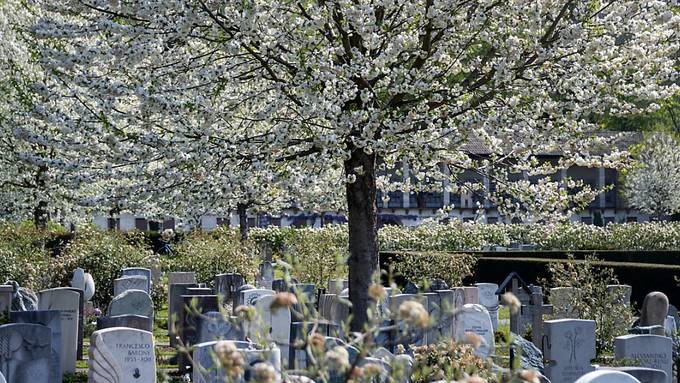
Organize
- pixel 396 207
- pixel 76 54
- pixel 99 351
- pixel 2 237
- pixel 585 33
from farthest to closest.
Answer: pixel 396 207 → pixel 2 237 → pixel 585 33 → pixel 76 54 → pixel 99 351

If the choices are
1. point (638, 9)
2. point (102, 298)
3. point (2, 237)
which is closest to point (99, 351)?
point (638, 9)

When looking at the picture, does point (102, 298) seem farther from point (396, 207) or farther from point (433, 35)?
point (396, 207)

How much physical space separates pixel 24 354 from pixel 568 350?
5.74 m

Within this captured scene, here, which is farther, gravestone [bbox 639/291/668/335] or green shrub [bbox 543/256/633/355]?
green shrub [bbox 543/256/633/355]

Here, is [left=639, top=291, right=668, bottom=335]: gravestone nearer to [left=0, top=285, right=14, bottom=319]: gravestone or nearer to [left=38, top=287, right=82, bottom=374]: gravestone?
[left=38, top=287, right=82, bottom=374]: gravestone

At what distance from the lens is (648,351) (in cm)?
1160

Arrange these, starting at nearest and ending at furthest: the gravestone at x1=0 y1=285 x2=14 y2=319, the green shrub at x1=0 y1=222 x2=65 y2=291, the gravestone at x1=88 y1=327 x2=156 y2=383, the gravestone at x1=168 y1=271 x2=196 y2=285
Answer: the gravestone at x1=88 y1=327 x2=156 y2=383 → the gravestone at x1=0 y1=285 x2=14 y2=319 → the green shrub at x1=0 y1=222 x2=65 y2=291 → the gravestone at x1=168 y1=271 x2=196 y2=285

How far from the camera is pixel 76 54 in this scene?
1177 cm

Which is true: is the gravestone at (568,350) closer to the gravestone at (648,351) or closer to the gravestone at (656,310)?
the gravestone at (648,351)

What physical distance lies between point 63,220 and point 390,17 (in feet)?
79.1

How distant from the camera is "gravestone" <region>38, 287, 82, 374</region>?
14.7 meters

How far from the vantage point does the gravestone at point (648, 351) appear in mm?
11539

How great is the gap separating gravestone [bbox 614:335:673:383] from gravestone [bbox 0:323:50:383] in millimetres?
5649

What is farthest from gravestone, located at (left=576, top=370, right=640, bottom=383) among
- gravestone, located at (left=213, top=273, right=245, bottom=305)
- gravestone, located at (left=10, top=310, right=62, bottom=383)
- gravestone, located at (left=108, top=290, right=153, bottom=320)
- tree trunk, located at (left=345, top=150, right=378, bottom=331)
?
gravestone, located at (left=213, top=273, right=245, bottom=305)
